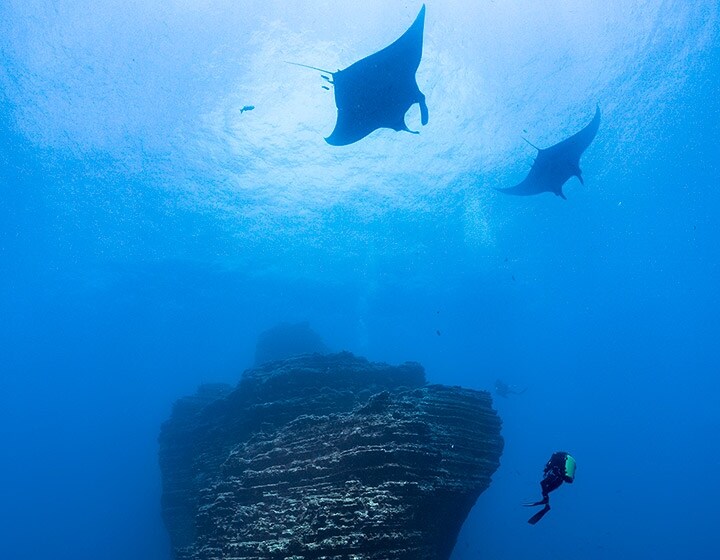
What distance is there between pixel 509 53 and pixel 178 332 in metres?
54.8

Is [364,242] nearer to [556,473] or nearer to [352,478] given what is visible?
[352,478]

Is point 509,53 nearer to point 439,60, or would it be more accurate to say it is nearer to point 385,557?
point 439,60

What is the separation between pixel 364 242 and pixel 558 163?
32.5 m

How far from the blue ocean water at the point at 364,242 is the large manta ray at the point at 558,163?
15.1 m

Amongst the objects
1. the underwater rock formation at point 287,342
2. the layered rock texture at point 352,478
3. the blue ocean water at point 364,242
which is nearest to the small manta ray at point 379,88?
the layered rock texture at point 352,478

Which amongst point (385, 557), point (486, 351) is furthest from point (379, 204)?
point (486, 351)

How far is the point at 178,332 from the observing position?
5788cm

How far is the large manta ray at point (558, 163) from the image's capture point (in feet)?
27.3

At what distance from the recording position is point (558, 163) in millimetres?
9375

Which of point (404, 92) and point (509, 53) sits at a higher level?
point (509, 53)

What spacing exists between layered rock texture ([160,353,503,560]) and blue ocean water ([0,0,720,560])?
64.1 ft

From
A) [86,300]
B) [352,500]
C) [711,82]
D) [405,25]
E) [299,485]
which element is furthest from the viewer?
[86,300]

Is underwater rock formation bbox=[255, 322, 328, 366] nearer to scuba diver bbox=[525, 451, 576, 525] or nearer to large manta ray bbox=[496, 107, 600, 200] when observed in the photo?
large manta ray bbox=[496, 107, 600, 200]

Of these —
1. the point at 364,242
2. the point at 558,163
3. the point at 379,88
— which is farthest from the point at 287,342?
the point at 379,88
